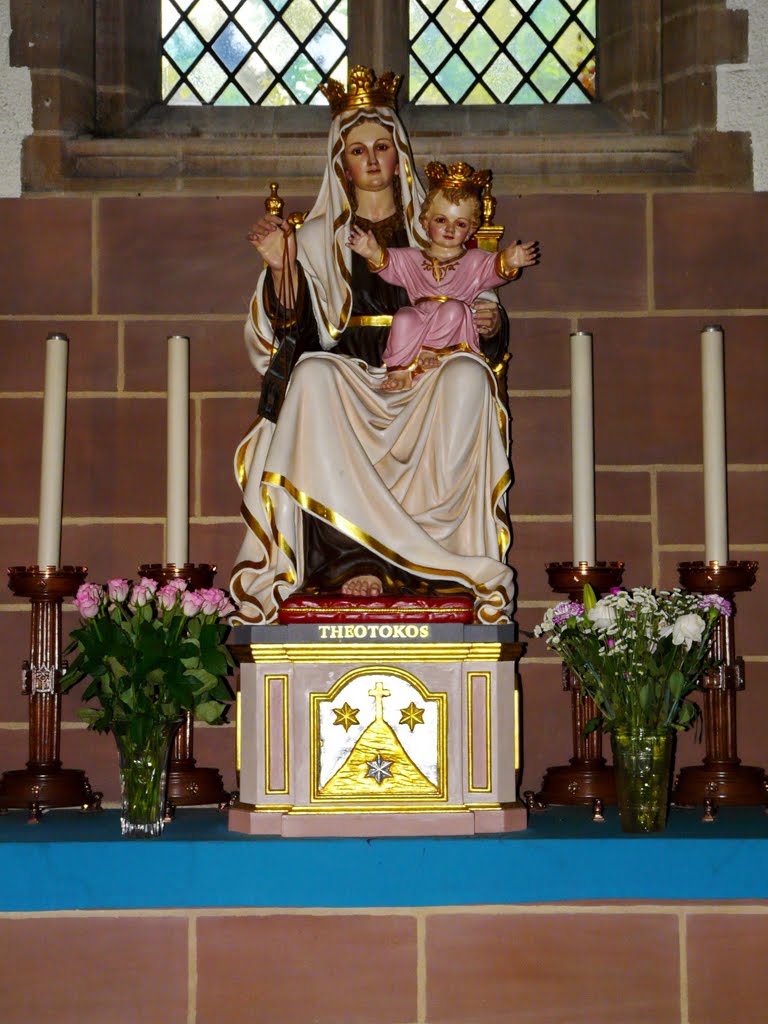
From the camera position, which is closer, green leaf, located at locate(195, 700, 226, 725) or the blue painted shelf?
the blue painted shelf

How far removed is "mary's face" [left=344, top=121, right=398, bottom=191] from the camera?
4.39 meters

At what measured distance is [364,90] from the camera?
4422 mm

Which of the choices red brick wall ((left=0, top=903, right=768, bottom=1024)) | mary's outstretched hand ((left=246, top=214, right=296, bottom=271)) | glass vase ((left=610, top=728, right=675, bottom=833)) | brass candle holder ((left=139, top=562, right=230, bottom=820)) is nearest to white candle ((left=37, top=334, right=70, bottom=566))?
brass candle holder ((left=139, top=562, right=230, bottom=820))

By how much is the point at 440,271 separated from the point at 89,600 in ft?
4.45

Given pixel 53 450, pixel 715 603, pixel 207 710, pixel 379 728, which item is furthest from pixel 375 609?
pixel 53 450

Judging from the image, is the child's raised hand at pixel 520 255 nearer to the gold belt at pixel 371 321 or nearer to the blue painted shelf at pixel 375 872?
the gold belt at pixel 371 321

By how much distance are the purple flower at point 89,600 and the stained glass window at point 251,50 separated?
7.65 ft

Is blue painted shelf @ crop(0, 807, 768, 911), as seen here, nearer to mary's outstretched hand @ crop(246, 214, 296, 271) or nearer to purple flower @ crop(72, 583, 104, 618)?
purple flower @ crop(72, 583, 104, 618)

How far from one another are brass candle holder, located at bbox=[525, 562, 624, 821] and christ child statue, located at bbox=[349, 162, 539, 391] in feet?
2.23

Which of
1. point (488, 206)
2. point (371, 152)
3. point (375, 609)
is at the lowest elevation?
point (375, 609)

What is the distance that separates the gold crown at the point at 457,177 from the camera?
4.20m

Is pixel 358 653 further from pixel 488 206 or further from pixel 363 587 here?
pixel 488 206

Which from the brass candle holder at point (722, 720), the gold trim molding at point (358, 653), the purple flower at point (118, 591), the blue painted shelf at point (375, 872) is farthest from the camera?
the brass candle holder at point (722, 720)

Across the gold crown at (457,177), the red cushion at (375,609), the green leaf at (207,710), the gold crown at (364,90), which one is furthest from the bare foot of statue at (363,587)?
the gold crown at (364,90)
